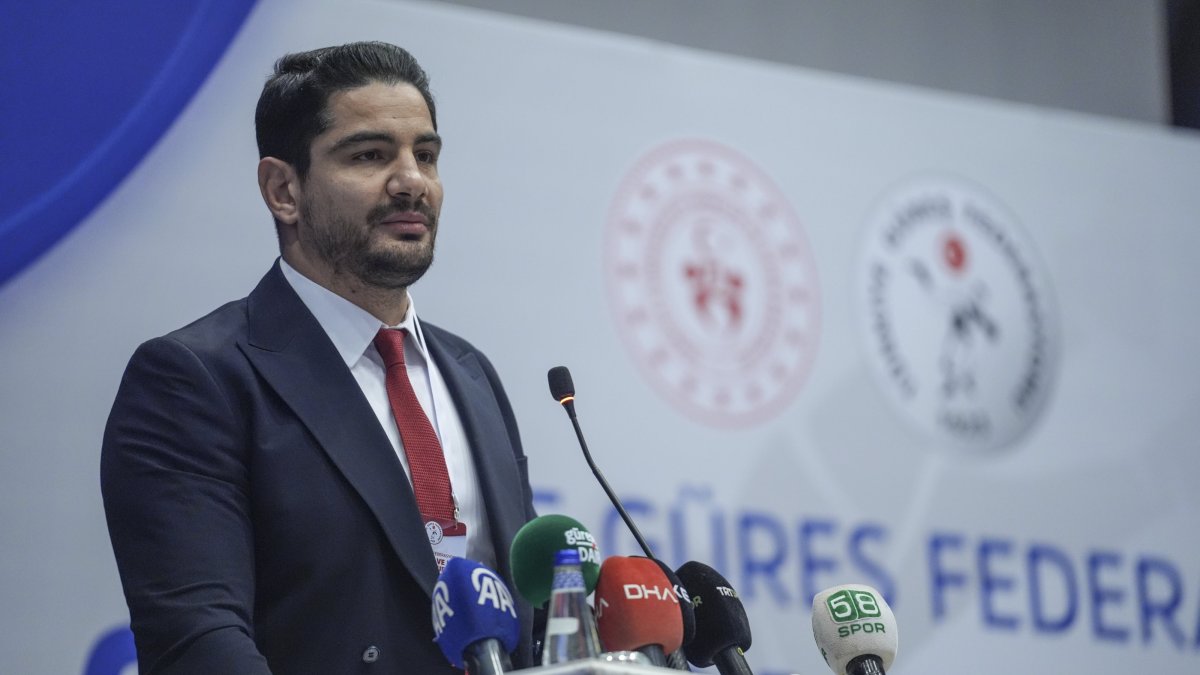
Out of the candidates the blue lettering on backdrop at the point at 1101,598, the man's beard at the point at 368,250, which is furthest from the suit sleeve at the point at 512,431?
the blue lettering on backdrop at the point at 1101,598

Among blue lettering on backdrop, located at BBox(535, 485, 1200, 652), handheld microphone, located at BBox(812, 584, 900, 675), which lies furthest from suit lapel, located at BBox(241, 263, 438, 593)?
blue lettering on backdrop, located at BBox(535, 485, 1200, 652)

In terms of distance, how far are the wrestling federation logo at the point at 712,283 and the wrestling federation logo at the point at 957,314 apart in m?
0.25

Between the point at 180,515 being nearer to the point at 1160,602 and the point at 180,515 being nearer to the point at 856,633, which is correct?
the point at 856,633

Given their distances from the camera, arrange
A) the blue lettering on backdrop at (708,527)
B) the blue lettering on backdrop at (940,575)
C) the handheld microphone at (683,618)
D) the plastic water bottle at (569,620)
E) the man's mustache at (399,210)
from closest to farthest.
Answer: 1. the plastic water bottle at (569,620)
2. the handheld microphone at (683,618)
3. the man's mustache at (399,210)
4. the blue lettering on backdrop at (708,527)
5. the blue lettering on backdrop at (940,575)

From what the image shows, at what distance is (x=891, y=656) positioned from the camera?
1.91 metres

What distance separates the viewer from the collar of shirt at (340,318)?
2.13 meters

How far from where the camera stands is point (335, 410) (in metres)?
2.02

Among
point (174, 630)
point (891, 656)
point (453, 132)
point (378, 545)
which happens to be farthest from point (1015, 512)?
point (174, 630)

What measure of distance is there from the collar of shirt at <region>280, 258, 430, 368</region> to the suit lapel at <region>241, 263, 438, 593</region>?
3cm

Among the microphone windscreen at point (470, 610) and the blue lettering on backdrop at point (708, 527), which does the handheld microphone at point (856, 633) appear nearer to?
the microphone windscreen at point (470, 610)

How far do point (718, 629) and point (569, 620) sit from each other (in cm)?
35

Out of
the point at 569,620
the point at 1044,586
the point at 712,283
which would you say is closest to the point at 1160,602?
the point at 1044,586

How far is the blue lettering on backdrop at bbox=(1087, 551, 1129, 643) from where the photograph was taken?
13.6ft

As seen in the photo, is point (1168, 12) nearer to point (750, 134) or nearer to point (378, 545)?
point (750, 134)
